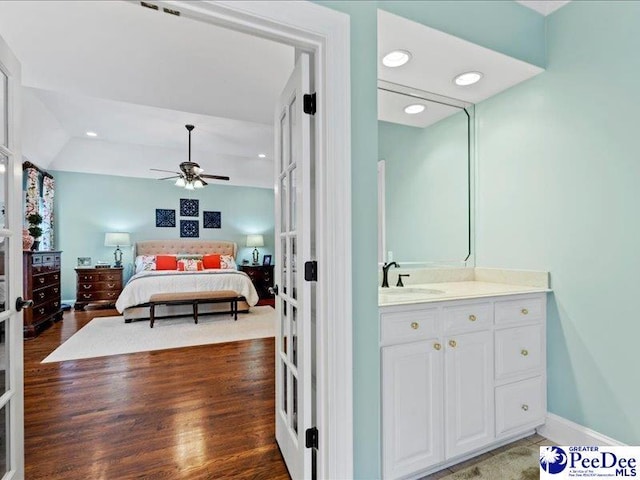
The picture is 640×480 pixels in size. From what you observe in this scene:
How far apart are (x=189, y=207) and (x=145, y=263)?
1.52 meters

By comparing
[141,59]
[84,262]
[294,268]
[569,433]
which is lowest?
[569,433]

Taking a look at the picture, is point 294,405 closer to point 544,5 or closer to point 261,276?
point 544,5

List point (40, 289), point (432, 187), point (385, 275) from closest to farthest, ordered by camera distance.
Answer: point (385, 275) < point (432, 187) < point (40, 289)

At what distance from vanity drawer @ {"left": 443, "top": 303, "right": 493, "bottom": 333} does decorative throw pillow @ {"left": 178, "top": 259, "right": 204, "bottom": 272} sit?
5.72 meters

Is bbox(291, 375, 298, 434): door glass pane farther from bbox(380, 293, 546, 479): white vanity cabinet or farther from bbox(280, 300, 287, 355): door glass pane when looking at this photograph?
bbox(380, 293, 546, 479): white vanity cabinet

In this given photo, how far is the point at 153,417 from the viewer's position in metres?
2.25

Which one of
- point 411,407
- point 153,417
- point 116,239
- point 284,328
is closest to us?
point 411,407

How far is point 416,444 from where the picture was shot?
5.01 feet

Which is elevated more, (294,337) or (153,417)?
(294,337)

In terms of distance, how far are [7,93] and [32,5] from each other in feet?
2.02

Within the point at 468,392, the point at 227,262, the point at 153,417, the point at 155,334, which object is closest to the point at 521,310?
the point at 468,392

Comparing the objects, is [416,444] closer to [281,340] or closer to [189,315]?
[281,340]

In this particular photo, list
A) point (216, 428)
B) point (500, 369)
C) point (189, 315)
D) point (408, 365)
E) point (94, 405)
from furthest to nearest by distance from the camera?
point (189, 315) → point (94, 405) → point (216, 428) → point (500, 369) → point (408, 365)

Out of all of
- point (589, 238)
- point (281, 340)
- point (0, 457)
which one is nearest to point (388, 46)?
point (589, 238)
